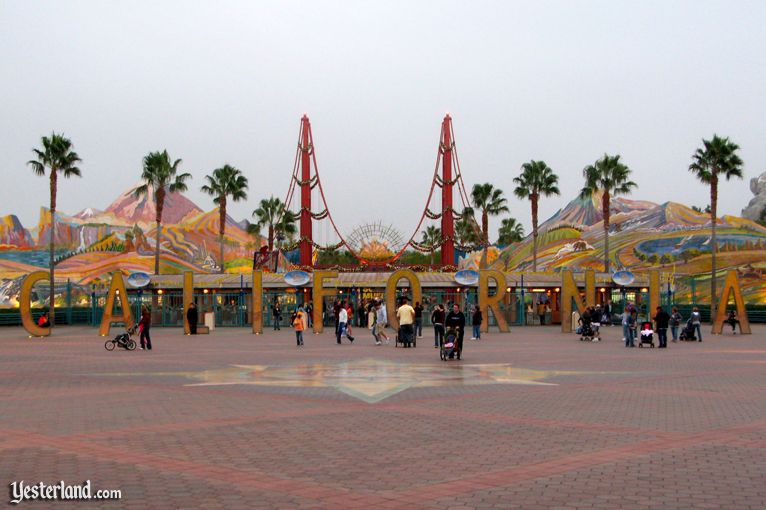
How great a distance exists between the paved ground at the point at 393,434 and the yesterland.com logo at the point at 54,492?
0.17 metres

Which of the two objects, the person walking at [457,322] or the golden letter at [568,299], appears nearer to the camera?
the person walking at [457,322]

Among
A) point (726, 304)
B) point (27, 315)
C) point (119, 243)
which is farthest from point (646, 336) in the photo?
point (119, 243)

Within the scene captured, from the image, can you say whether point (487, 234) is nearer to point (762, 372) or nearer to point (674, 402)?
point (762, 372)

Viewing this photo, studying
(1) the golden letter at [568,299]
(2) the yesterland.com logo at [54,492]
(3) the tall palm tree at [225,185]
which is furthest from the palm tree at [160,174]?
(2) the yesterland.com logo at [54,492]

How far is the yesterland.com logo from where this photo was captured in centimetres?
708

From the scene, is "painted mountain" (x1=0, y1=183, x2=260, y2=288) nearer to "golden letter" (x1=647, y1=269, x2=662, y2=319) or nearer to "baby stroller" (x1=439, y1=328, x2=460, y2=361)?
"golden letter" (x1=647, y1=269, x2=662, y2=319)

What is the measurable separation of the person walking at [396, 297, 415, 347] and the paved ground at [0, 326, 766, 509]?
21.0ft

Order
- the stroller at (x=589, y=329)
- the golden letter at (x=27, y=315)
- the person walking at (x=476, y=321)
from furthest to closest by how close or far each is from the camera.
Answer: the golden letter at (x=27, y=315), the person walking at (x=476, y=321), the stroller at (x=589, y=329)

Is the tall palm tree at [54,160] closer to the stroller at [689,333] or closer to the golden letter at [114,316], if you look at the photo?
the golden letter at [114,316]

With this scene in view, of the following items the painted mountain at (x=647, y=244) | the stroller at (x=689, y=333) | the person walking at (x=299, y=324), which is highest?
the painted mountain at (x=647, y=244)

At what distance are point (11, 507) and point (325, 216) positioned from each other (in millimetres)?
61148

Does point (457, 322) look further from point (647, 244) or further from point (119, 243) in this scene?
point (119, 243)

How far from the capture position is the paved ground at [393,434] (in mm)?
7379

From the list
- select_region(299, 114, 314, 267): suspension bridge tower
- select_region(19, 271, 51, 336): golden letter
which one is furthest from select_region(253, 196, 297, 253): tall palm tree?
select_region(19, 271, 51, 336): golden letter
